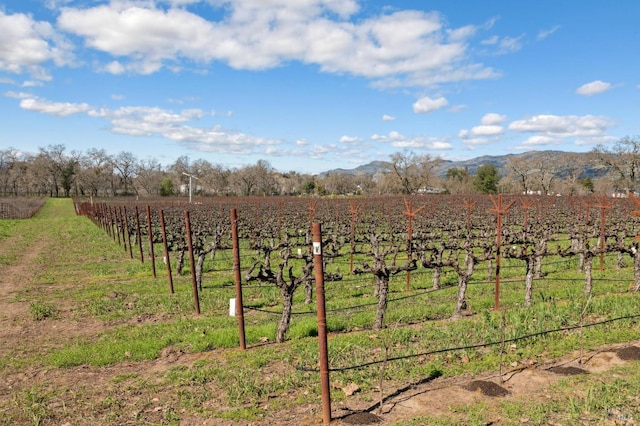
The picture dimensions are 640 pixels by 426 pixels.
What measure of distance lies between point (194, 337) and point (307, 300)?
347cm

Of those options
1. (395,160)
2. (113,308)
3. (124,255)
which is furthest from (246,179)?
(113,308)

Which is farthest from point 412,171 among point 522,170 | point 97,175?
point 97,175

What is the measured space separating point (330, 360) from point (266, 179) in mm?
107802

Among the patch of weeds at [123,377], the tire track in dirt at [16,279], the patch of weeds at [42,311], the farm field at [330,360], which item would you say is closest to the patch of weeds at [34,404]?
the farm field at [330,360]

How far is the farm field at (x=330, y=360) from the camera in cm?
455

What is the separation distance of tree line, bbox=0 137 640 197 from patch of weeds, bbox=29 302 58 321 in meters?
84.5

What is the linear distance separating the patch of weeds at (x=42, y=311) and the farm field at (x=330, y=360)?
0.04 metres

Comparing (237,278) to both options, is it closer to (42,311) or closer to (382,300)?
(382,300)

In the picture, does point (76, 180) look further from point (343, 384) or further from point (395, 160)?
point (343, 384)

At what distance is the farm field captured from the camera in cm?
455

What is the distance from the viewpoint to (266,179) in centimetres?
11206

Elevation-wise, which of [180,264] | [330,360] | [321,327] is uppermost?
[321,327]

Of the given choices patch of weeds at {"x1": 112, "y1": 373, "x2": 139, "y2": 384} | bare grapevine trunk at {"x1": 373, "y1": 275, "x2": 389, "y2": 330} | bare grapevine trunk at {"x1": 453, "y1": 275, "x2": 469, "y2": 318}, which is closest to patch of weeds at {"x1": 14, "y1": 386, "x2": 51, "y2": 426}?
patch of weeds at {"x1": 112, "y1": 373, "x2": 139, "y2": 384}

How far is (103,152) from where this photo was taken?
116 m
